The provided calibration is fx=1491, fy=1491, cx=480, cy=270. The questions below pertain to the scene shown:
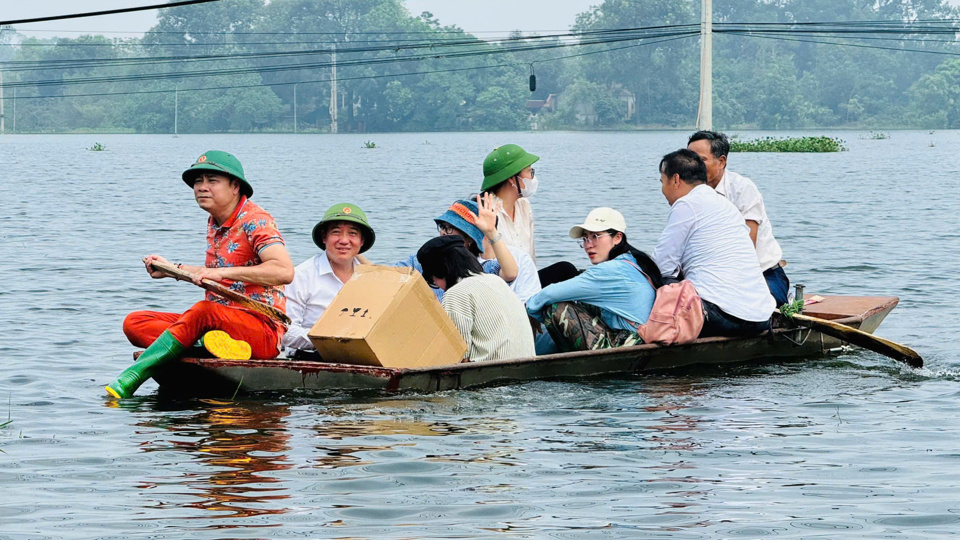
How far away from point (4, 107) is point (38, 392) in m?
142

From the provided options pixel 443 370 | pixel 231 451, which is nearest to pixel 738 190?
pixel 443 370

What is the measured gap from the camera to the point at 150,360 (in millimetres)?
9180

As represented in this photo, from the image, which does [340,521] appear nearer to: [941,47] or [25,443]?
[25,443]

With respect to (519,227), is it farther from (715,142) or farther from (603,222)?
(715,142)

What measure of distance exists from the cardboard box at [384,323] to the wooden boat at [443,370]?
12cm

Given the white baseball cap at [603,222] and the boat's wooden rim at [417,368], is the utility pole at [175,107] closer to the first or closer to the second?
the boat's wooden rim at [417,368]

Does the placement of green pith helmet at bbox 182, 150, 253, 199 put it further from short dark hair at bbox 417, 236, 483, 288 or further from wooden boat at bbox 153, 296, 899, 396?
short dark hair at bbox 417, 236, 483, 288

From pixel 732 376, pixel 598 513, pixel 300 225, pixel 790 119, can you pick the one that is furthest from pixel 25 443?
pixel 790 119

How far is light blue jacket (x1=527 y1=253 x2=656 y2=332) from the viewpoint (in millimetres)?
9961

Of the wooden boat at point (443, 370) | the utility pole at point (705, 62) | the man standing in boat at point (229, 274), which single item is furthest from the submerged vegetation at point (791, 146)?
the man standing in boat at point (229, 274)

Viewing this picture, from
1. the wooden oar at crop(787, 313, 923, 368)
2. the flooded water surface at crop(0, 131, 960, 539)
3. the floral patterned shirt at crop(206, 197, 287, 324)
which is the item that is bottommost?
the flooded water surface at crop(0, 131, 960, 539)

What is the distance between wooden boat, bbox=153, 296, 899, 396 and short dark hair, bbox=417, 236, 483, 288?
60 centimetres

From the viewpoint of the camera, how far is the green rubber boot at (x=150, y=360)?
9.16m

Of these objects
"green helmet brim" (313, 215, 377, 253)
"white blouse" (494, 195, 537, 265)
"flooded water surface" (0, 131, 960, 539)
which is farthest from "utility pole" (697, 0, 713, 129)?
"green helmet brim" (313, 215, 377, 253)
